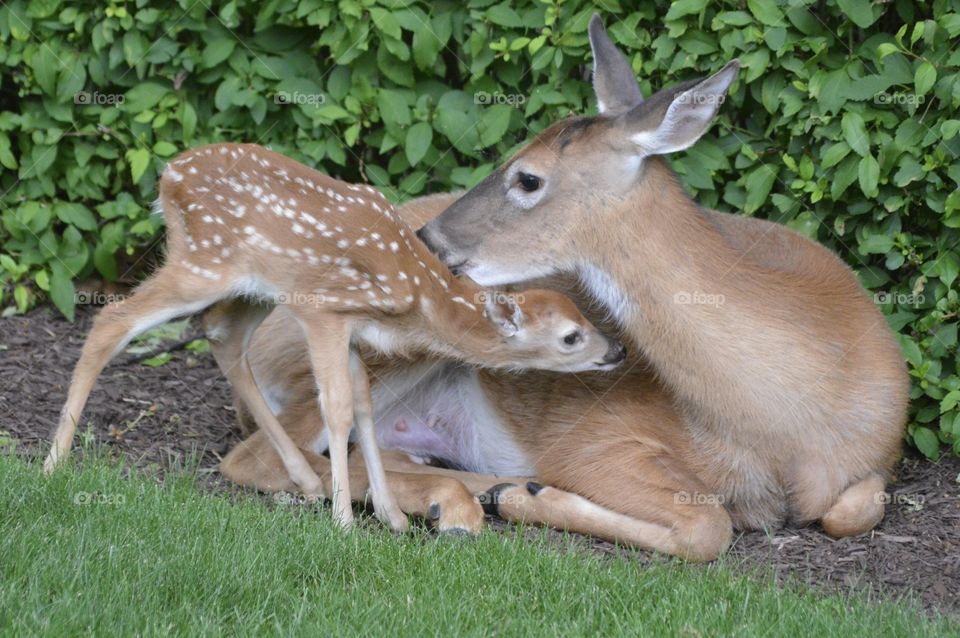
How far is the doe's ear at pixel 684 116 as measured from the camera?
15.8 ft

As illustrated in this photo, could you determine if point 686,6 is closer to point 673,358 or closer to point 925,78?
point 925,78

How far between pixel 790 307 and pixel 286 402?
2.11 metres

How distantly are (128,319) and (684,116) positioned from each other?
2089 millimetres

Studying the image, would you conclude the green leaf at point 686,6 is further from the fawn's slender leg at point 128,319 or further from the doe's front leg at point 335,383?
the fawn's slender leg at point 128,319

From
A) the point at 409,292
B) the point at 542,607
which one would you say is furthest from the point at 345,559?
the point at 409,292

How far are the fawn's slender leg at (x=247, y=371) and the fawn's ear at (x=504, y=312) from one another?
0.95m

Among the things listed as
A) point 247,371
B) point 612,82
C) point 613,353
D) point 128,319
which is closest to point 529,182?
point 612,82

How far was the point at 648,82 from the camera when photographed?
641cm

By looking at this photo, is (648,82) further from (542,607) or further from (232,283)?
(542,607)

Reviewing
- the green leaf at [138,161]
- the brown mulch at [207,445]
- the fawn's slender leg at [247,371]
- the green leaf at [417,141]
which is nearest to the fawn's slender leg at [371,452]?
the fawn's slender leg at [247,371]

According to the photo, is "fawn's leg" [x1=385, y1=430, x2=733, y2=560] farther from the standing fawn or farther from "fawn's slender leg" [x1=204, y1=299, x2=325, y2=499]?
"fawn's slender leg" [x1=204, y1=299, x2=325, y2=499]

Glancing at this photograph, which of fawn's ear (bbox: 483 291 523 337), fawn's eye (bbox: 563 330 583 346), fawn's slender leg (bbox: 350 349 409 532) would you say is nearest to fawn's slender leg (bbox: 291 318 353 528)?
fawn's slender leg (bbox: 350 349 409 532)

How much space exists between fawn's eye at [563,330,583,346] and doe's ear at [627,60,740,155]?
709mm

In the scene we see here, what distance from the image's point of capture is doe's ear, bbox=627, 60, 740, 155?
189 inches
